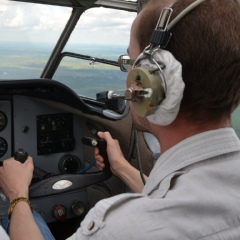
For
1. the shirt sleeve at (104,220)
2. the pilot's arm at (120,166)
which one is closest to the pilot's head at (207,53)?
the shirt sleeve at (104,220)

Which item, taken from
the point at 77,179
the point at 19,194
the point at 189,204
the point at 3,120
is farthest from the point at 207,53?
the point at 3,120

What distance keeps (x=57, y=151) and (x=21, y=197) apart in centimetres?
75

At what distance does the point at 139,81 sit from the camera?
0.79m

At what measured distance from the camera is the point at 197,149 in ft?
2.46

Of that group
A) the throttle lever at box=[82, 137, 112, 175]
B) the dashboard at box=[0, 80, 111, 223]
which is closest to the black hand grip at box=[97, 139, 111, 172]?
the throttle lever at box=[82, 137, 112, 175]

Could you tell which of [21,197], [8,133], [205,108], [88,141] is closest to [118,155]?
[88,141]

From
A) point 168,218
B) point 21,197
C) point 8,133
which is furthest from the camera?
point 8,133

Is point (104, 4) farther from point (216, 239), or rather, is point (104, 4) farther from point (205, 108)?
point (216, 239)

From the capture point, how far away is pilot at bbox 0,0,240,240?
67 centimetres

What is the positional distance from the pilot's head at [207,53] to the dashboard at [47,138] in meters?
1.10

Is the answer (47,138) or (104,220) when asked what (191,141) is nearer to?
(104,220)

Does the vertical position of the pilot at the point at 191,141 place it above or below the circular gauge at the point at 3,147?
above

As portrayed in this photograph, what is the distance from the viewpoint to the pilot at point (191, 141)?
2.18 feet

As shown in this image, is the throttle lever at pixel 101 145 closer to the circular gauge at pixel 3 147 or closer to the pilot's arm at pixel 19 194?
the pilot's arm at pixel 19 194
